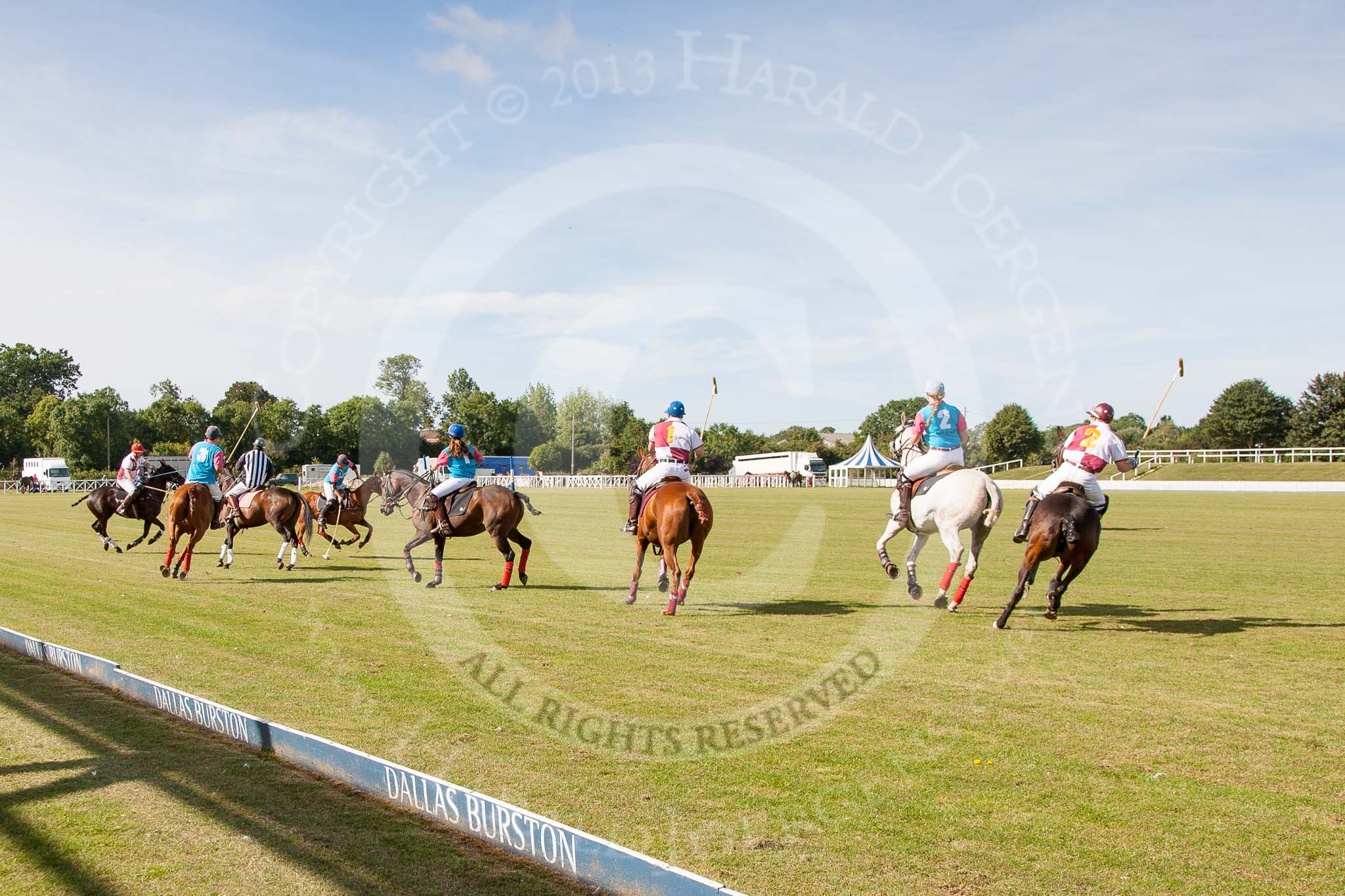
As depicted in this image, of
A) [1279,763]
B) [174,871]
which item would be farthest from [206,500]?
[1279,763]

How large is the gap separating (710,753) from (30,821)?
4022mm

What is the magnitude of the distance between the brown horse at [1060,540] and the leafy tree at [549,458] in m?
59.0

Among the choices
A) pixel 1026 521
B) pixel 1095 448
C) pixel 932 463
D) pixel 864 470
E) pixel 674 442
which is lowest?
pixel 1026 521

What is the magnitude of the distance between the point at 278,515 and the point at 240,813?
38.4 ft

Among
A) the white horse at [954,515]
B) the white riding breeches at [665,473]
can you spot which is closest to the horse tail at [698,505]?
the white riding breeches at [665,473]

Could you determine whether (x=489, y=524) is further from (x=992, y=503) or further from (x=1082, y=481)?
(x=1082, y=481)

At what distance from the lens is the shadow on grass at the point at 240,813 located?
4.50m

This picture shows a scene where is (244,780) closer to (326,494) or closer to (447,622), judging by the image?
(447,622)

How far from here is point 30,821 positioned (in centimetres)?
512

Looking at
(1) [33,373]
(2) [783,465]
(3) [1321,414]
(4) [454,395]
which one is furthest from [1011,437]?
(1) [33,373]

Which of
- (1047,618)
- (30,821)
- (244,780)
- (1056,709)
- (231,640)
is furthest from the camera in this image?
(1047,618)

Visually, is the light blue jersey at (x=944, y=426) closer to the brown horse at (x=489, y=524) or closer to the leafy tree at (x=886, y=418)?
the brown horse at (x=489, y=524)

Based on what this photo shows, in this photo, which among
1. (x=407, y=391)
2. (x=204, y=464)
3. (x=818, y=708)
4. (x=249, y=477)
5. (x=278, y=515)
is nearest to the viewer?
(x=818, y=708)

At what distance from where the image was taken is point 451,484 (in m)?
14.1
